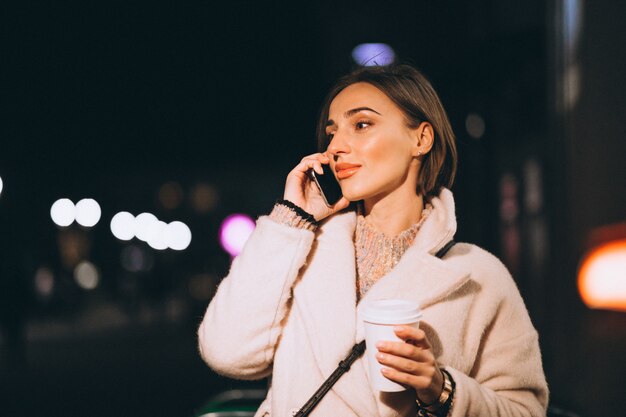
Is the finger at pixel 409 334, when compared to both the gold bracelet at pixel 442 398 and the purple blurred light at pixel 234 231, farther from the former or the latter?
the purple blurred light at pixel 234 231

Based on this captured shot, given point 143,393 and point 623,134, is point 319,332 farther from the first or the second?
point 143,393

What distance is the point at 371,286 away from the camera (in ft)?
6.86

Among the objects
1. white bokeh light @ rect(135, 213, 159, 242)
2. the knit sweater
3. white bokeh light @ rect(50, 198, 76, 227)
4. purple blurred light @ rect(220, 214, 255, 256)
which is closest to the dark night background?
the knit sweater

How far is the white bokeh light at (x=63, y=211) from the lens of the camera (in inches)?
1226

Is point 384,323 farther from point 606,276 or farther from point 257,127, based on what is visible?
point 257,127

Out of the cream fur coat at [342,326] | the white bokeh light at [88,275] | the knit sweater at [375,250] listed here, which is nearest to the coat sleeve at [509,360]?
the cream fur coat at [342,326]

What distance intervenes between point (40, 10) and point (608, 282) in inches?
311

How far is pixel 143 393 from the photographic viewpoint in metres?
6.91

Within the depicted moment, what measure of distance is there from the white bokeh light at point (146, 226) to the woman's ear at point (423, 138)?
3725 cm

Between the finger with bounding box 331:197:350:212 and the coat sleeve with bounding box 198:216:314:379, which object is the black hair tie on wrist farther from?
the finger with bounding box 331:197:350:212

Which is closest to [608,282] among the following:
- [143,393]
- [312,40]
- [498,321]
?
[498,321]

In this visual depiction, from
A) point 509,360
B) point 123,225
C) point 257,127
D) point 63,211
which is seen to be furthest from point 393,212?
point 123,225

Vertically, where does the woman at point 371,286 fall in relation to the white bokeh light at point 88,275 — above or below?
above

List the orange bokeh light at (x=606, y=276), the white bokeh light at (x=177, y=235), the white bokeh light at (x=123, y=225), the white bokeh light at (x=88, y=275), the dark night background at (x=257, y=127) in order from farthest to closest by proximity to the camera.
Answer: the white bokeh light at (x=123, y=225) → the white bokeh light at (x=177, y=235) → the white bokeh light at (x=88, y=275) → the dark night background at (x=257, y=127) → the orange bokeh light at (x=606, y=276)
